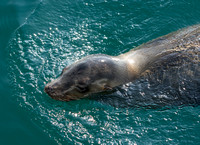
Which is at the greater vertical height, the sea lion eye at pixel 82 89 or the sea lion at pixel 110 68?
the sea lion at pixel 110 68

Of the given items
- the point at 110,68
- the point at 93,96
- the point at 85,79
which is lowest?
the point at 93,96

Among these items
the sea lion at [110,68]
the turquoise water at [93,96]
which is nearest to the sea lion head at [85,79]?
the sea lion at [110,68]

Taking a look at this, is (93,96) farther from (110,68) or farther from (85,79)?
(110,68)

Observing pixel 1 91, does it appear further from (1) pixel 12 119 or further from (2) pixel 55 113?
(2) pixel 55 113

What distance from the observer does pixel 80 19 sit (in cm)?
802

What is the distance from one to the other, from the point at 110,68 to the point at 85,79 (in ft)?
1.72

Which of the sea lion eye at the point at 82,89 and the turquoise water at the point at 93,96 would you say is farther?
the turquoise water at the point at 93,96

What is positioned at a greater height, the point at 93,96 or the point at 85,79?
the point at 85,79

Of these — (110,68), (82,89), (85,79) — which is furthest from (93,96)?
(110,68)

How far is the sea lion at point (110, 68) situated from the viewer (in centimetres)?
525

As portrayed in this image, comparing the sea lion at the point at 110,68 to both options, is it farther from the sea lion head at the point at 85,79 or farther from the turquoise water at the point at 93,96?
the turquoise water at the point at 93,96

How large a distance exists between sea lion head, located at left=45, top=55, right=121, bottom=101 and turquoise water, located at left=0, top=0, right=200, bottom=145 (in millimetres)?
291

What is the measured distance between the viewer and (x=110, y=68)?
5.34 m

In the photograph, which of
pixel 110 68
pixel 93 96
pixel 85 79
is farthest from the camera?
pixel 93 96
